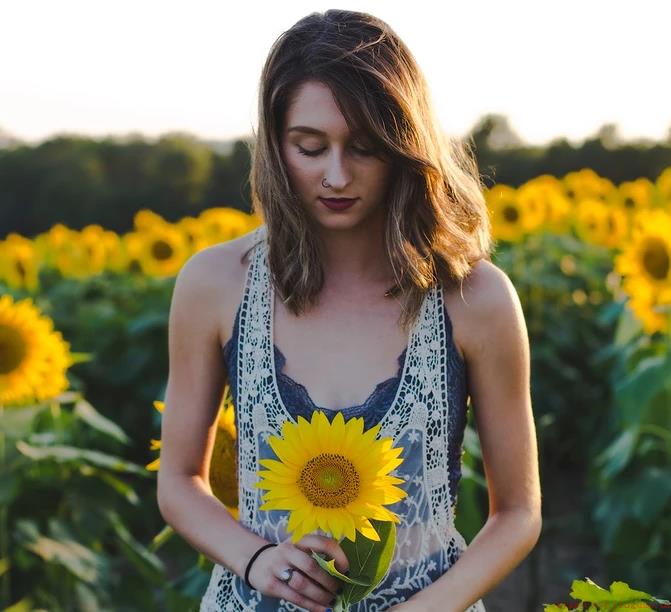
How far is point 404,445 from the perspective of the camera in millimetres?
1764

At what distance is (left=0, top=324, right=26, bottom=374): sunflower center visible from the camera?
3.31 meters

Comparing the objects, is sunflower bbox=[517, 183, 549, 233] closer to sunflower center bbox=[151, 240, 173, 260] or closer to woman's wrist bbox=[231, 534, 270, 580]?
sunflower center bbox=[151, 240, 173, 260]

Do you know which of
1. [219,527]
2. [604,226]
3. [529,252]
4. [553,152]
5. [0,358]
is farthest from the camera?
[553,152]

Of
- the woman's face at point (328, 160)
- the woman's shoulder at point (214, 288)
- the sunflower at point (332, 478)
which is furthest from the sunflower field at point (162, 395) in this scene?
the sunflower at point (332, 478)

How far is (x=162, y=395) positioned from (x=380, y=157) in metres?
2.11

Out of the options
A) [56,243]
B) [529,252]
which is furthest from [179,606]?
[56,243]

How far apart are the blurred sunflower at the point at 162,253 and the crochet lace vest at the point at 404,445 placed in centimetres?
467

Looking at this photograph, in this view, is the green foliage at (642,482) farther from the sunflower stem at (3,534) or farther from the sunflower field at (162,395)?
the sunflower stem at (3,534)

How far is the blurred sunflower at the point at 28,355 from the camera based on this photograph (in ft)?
10.8

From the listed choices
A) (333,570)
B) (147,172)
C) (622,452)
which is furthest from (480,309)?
(147,172)

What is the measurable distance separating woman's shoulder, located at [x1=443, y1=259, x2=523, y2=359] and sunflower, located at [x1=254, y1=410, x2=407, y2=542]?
55cm

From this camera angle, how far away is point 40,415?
11.5ft

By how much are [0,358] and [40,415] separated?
0.29 m

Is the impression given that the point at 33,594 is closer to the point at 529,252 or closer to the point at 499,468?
the point at 499,468
